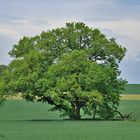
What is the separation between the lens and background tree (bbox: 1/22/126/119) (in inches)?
2041

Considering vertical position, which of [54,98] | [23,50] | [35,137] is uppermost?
[23,50]

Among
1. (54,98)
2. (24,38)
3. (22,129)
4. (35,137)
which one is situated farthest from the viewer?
(24,38)

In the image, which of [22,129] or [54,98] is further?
[54,98]

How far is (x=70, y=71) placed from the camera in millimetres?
52594

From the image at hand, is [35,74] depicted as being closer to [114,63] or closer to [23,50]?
[23,50]

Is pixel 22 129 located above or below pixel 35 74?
below

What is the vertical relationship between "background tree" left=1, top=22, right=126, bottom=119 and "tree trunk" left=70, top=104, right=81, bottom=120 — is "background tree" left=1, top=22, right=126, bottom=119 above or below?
above

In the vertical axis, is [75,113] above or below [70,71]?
below

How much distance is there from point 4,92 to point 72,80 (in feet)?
17.7

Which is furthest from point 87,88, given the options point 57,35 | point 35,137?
point 35,137

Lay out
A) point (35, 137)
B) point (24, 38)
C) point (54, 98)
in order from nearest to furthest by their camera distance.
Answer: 1. point (35, 137)
2. point (54, 98)
3. point (24, 38)

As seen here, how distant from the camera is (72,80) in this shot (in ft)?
169

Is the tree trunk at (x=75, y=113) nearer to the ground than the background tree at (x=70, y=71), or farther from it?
nearer to the ground

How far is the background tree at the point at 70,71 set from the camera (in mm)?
51844
